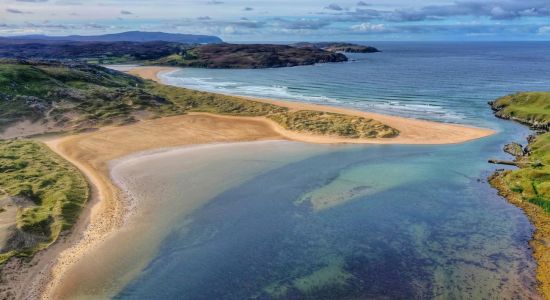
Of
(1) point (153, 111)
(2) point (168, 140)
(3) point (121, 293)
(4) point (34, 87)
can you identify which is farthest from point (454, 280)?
(4) point (34, 87)

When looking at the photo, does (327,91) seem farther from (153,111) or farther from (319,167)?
(319,167)

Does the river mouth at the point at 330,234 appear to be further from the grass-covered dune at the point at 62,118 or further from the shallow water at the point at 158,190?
the grass-covered dune at the point at 62,118

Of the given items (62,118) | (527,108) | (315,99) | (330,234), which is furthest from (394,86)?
(330,234)

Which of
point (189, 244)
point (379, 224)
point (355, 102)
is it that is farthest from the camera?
point (355, 102)

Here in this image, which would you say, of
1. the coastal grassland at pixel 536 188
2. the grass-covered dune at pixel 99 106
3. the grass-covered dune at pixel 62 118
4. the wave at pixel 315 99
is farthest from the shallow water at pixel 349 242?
the wave at pixel 315 99

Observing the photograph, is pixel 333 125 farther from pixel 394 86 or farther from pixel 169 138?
pixel 394 86
